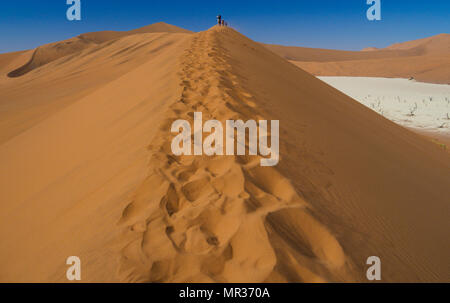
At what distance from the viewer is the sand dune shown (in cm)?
136

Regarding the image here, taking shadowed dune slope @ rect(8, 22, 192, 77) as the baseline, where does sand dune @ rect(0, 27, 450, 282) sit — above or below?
below

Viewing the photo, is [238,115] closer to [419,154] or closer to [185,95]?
[185,95]

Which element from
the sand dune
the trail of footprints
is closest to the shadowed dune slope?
the sand dune

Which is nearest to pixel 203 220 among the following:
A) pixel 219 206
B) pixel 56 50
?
pixel 219 206

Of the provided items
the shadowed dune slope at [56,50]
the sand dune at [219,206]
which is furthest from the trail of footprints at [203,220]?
the shadowed dune slope at [56,50]

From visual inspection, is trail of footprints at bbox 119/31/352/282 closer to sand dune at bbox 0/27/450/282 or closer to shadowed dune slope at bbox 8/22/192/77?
sand dune at bbox 0/27/450/282

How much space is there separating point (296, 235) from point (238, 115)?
152 cm

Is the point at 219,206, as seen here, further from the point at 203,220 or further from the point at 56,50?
the point at 56,50

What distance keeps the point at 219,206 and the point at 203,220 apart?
13 centimetres

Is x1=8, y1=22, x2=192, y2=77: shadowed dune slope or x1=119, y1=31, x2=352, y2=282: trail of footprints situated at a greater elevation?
x1=8, y1=22, x2=192, y2=77: shadowed dune slope

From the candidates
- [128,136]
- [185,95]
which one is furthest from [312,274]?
[185,95]

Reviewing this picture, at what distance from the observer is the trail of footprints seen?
4.26ft

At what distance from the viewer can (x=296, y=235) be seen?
1526 mm

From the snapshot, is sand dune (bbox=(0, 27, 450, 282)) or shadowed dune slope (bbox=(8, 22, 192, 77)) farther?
shadowed dune slope (bbox=(8, 22, 192, 77))
